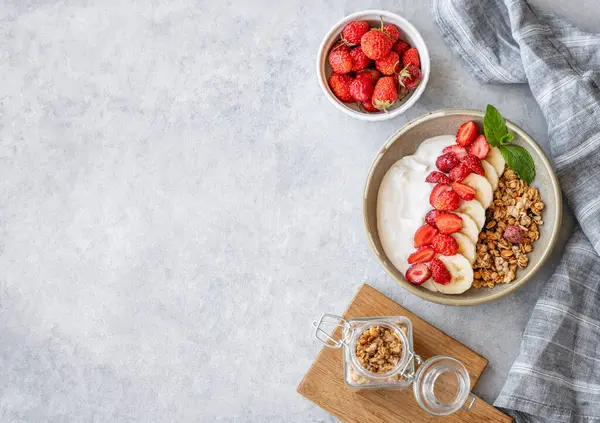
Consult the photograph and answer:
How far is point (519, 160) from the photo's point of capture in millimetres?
1661

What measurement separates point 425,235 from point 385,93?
0.39 meters

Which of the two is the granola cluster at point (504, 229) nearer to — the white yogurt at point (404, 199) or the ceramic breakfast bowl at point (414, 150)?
the ceramic breakfast bowl at point (414, 150)

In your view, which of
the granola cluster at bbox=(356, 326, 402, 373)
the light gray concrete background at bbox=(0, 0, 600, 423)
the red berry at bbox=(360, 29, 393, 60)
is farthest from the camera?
the light gray concrete background at bbox=(0, 0, 600, 423)

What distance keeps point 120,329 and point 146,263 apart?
210mm

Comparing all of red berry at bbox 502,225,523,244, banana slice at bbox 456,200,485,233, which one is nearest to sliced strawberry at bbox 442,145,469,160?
banana slice at bbox 456,200,485,233

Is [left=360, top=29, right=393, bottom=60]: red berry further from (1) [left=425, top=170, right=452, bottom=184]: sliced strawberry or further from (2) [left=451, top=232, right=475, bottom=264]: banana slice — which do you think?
(2) [left=451, top=232, right=475, bottom=264]: banana slice

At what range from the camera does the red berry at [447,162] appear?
1677 mm

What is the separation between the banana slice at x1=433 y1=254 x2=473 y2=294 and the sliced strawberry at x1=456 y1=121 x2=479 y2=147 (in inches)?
11.7

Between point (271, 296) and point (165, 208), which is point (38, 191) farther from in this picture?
point (271, 296)

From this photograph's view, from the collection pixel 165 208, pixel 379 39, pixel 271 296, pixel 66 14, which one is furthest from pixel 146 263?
pixel 379 39

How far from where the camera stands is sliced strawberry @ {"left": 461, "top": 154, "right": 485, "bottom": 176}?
1658 mm

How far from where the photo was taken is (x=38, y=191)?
1.98m

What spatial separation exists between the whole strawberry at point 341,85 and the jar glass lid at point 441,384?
74cm

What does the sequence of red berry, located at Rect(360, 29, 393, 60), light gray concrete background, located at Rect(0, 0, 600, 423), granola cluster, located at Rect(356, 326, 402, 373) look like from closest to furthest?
granola cluster, located at Rect(356, 326, 402, 373), red berry, located at Rect(360, 29, 393, 60), light gray concrete background, located at Rect(0, 0, 600, 423)
